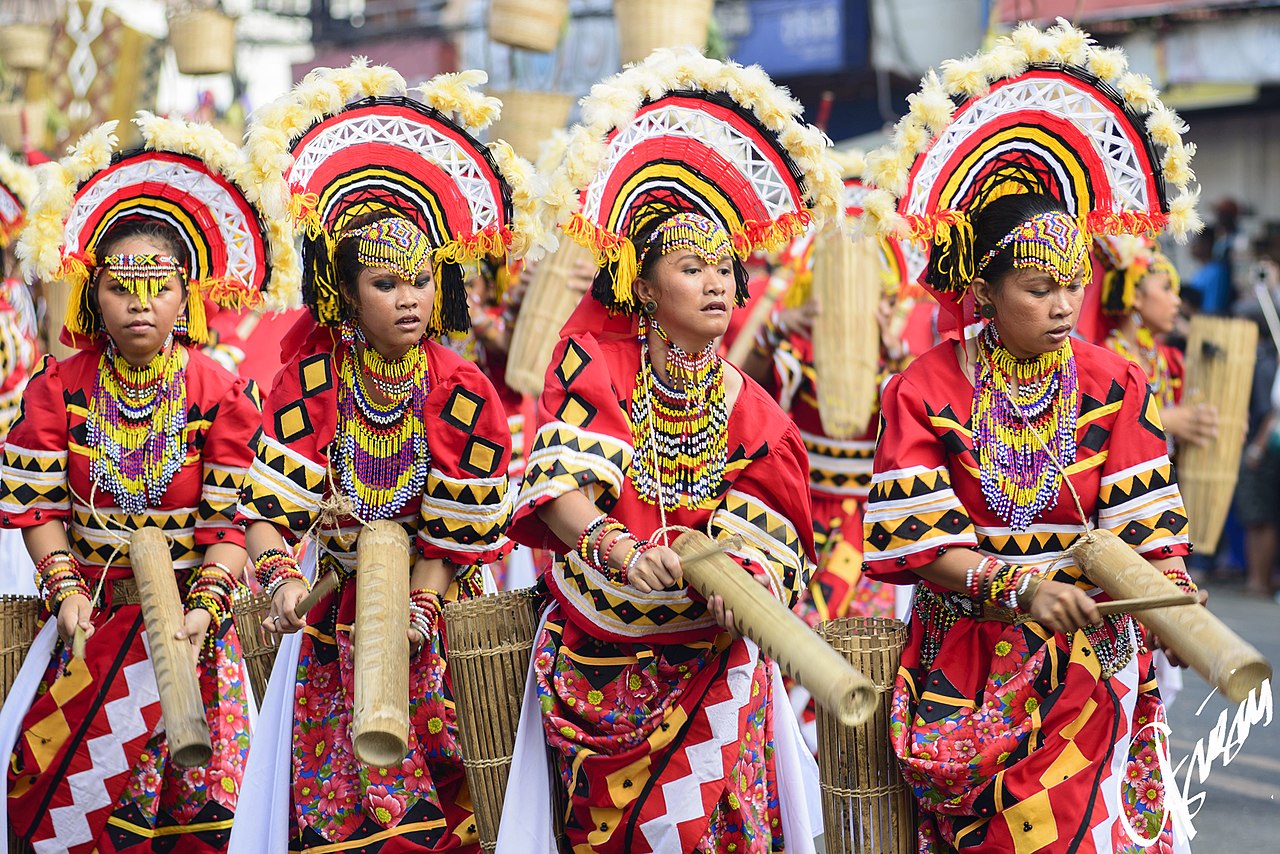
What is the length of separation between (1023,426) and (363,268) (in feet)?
5.73

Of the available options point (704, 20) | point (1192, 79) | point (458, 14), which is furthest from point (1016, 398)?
point (458, 14)

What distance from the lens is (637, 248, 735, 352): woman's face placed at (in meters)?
4.11

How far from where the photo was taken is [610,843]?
160 inches

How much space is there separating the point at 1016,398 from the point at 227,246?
2468 mm

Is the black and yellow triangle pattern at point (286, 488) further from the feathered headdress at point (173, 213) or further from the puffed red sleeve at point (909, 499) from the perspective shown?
the puffed red sleeve at point (909, 499)

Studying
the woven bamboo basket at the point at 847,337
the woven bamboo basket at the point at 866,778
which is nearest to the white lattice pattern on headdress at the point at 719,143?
the woven bamboo basket at the point at 866,778

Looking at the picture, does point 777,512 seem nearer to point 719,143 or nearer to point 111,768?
point 719,143

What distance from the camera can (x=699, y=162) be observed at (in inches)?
171

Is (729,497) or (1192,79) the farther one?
(1192,79)

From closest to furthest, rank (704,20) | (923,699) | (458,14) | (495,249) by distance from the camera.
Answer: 1. (923,699)
2. (495,249)
3. (704,20)
4. (458,14)

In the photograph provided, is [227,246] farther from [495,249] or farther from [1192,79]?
[1192,79]

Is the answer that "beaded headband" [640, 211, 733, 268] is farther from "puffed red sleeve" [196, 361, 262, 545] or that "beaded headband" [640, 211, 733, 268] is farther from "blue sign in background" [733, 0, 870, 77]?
"blue sign in background" [733, 0, 870, 77]

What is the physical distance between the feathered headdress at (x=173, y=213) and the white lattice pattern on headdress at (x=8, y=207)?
233 centimetres

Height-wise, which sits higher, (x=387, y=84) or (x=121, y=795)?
(x=387, y=84)
